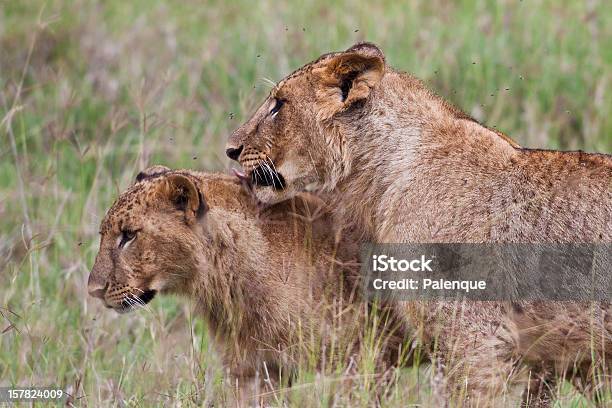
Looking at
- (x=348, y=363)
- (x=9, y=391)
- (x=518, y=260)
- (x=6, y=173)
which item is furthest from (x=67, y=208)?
(x=518, y=260)

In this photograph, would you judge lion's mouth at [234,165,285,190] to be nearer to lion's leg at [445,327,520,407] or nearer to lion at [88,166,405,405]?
lion at [88,166,405,405]

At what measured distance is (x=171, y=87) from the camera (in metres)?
10.0

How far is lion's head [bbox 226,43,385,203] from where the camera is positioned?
19.2 ft

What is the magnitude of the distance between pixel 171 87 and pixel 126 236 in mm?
4244

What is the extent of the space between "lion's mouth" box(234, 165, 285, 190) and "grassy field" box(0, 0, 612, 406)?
1.35m

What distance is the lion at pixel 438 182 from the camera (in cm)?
530

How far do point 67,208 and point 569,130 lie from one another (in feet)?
12.3

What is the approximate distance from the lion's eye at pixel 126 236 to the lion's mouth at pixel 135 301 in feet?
0.80

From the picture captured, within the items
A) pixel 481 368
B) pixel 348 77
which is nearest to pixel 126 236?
pixel 348 77

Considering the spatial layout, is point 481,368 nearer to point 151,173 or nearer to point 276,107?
point 276,107

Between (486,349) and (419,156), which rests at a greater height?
(419,156)

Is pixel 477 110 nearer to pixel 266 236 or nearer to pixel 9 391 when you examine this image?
pixel 266 236

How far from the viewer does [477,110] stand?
31.6 ft

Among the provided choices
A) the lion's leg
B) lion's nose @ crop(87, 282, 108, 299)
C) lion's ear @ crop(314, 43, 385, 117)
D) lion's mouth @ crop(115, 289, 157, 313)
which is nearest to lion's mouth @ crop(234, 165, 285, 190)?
lion's ear @ crop(314, 43, 385, 117)
